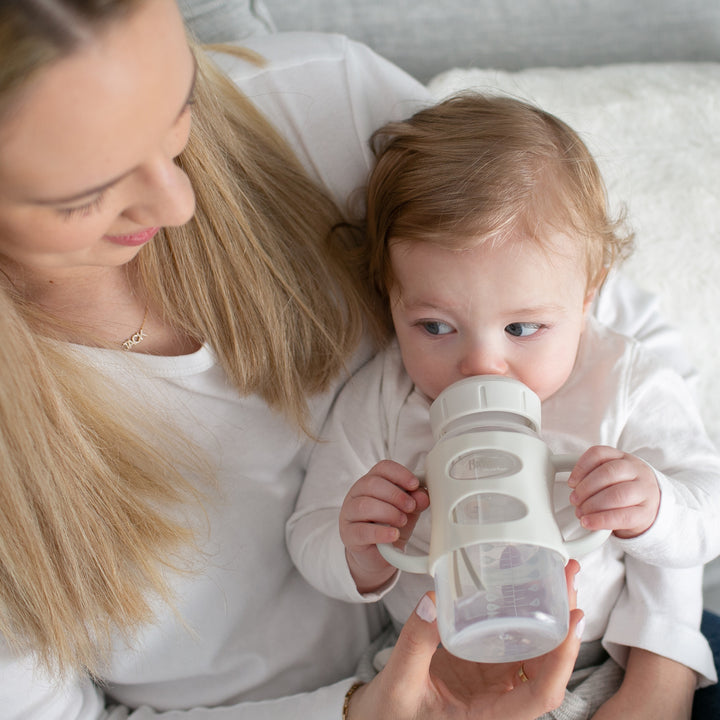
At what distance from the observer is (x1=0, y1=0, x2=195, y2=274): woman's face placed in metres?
0.66

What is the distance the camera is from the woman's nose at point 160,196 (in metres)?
0.75

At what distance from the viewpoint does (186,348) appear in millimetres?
1094

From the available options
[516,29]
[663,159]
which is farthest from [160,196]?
[516,29]

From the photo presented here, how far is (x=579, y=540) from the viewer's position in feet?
2.75

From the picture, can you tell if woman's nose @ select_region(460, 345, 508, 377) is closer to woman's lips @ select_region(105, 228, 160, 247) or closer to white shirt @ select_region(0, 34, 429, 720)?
white shirt @ select_region(0, 34, 429, 720)

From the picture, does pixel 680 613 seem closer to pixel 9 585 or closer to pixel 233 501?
pixel 233 501

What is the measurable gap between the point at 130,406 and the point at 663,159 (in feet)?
3.64

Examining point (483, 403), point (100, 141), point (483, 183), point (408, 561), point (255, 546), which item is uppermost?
point (100, 141)

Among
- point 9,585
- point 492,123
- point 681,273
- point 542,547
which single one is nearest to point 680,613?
point 542,547

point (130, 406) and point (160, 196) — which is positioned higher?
point (160, 196)

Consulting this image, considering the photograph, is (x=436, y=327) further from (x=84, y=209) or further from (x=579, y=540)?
(x=84, y=209)

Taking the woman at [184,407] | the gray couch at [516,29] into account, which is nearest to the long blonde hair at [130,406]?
the woman at [184,407]

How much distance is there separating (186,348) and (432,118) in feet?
1.54

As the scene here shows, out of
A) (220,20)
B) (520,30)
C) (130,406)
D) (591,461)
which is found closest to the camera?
(591,461)
